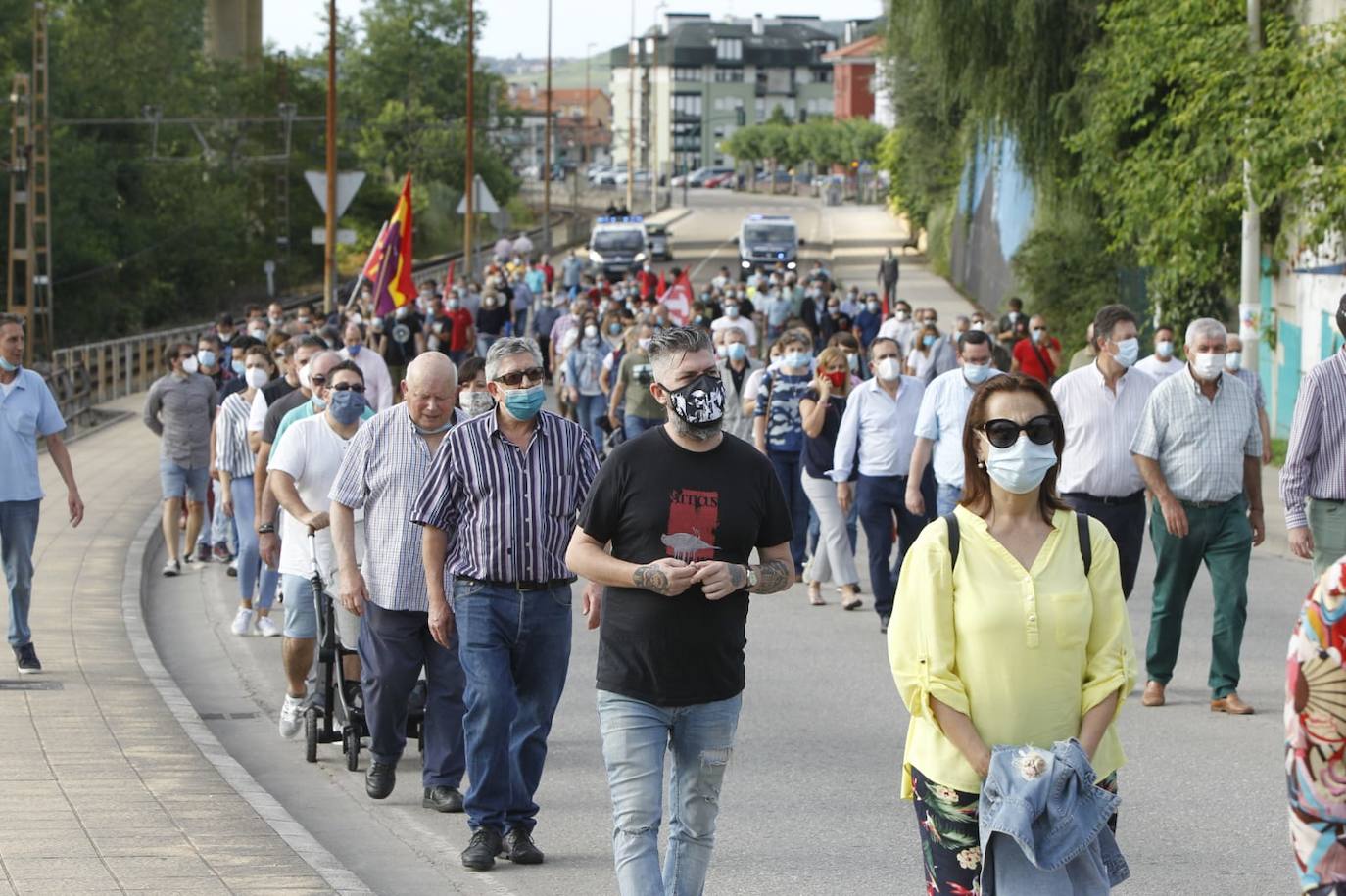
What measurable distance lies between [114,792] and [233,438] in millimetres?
5604

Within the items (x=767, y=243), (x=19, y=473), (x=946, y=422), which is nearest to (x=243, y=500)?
(x=19, y=473)

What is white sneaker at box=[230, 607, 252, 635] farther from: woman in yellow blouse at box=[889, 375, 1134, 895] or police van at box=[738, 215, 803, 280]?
police van at box=[738, 215, 803, 280]

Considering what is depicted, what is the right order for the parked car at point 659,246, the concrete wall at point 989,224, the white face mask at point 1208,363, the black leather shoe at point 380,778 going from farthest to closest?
the parked car at point 659,246 < the concrete wall at point 989,224 < the white face mask at point 1208,363 < the black leather shoe at point 380,778

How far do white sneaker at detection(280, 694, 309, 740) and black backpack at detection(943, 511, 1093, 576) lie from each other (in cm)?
573

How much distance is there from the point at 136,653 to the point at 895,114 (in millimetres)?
54007

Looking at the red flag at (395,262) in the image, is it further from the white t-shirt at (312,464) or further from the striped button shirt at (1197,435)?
the striped button shirt at (1197,435)

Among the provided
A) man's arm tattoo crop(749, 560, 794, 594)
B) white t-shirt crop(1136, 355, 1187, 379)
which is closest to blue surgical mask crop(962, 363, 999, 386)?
white t-shirt crop(1136, 355, 1187, 379)

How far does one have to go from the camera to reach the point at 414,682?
8539mm

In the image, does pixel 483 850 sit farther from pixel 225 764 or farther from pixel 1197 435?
pixel 1197 435

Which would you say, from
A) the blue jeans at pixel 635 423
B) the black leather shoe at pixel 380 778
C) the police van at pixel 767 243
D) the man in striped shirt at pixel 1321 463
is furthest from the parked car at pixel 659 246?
the black leather shoe at pixel 380 778

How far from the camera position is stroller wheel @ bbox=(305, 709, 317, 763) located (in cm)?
949

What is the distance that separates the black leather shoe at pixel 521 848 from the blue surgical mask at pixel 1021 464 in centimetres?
331

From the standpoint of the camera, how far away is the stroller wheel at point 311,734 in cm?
949

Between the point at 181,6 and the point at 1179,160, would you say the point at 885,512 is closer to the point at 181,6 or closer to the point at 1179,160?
the point at 1179,160
